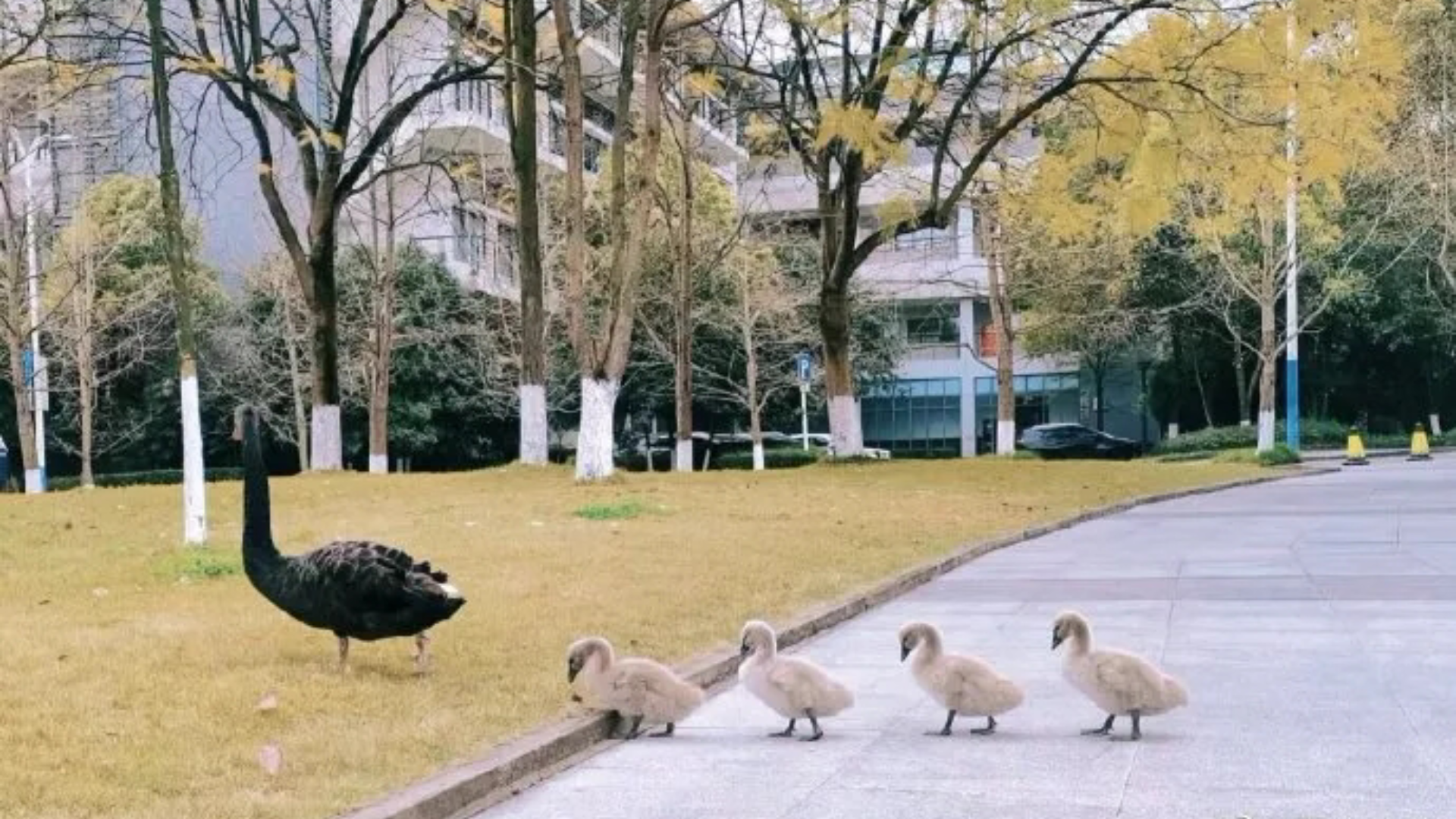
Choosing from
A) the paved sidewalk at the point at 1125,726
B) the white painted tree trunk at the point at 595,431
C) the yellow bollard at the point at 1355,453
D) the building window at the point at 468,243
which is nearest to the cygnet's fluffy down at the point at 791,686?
the paved sidewalk at the point at 1125,726

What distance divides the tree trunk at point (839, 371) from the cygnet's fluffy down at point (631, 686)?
19674 millimetres

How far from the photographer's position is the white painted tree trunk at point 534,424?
2309cm

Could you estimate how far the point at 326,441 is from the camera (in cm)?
2533

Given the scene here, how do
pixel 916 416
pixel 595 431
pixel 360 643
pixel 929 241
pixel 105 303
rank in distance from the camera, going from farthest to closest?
pixel 916 416 → pixel 929 241 → pixel 105 303 → pixel 595 431 → pixel 360 643

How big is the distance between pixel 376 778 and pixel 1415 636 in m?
6.88

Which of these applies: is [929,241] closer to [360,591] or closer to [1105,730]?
[1105,730]

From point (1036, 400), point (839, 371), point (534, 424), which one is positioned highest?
point (839, 371)

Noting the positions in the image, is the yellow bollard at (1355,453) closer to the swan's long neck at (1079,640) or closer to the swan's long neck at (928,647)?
the swan's long neck at (1079,640)

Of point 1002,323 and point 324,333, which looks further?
point 1002,323

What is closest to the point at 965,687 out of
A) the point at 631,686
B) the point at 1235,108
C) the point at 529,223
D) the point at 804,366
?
the point at 631,686

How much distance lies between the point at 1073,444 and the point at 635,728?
139 feet

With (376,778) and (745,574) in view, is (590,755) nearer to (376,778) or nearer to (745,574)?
(376,778)

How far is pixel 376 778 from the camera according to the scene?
5555mm

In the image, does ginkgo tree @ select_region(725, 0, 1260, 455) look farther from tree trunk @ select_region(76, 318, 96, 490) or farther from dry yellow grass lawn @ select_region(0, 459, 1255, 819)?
tree trunk @ select_region(76, 318, 96, 490)
